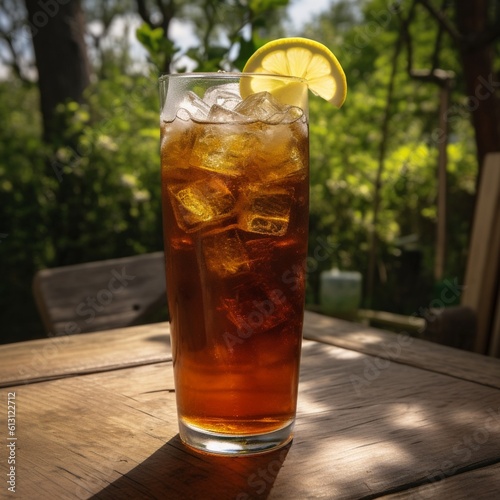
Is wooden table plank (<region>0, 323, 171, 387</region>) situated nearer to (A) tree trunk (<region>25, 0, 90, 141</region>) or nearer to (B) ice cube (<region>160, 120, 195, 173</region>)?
(B) ice cube (<region>160, 120, 195, 173</region>)

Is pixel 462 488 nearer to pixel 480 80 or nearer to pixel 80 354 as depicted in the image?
pixel 80 354

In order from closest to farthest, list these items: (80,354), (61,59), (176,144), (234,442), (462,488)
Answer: (462,488)
(234,442)
(176,144)
(80,354)
(61,59)

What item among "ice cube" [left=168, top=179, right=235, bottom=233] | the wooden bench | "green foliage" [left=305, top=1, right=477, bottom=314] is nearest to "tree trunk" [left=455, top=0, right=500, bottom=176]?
"green foliage" [left=305, top=1, right=477, bottom=314]

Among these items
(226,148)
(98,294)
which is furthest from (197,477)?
(98,294)

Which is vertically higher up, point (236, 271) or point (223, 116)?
point (223, 116)

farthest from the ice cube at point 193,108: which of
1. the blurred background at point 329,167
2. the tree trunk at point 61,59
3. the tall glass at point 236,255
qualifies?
the tree trunk at point 61,59

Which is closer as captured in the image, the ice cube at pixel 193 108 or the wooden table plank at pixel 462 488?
the wooden table plank at pixel 462 488

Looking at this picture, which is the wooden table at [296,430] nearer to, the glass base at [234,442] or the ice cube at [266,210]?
the glass base at [234,442]
